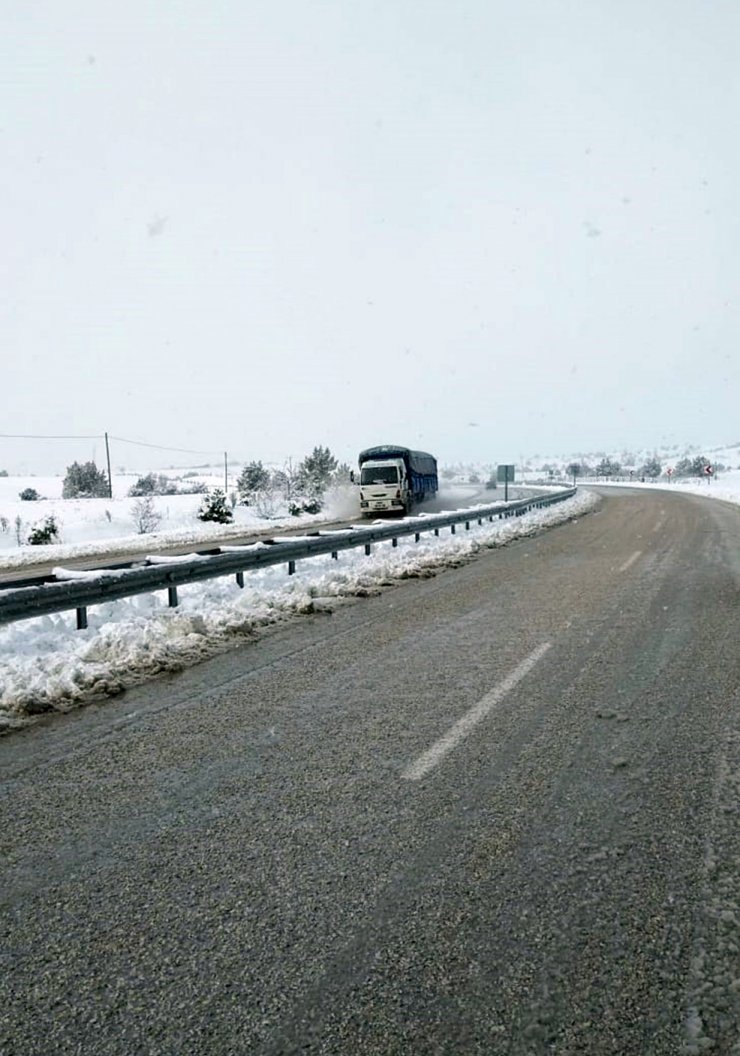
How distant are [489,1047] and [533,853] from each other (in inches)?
44.6

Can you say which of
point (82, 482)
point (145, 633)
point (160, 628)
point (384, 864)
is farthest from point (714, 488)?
point (82, 482)

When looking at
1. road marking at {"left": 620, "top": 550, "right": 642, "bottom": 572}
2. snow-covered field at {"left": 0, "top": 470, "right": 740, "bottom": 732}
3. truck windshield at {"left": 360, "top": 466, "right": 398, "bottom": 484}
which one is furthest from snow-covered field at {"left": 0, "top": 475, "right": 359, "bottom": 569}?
road marking at {"left": 620, "top": 550, "right": 642, "bottom": 572}

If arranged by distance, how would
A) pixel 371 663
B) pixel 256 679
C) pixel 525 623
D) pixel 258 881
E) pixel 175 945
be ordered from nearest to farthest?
1. pixel 175 945
2. pixel 258 881
3. pixel 256 679
4. pixel 371 663
5. pixel 525 623

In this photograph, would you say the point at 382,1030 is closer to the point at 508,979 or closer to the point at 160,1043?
the point at 508,979

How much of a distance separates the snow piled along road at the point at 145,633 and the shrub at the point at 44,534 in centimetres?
2197

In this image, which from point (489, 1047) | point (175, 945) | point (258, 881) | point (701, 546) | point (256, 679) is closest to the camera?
point (489, 1047)

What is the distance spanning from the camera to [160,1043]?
201 centimetres

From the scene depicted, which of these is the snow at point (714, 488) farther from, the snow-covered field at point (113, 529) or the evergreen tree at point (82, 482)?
the evergreen tree at point (82, 482)

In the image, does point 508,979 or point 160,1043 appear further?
point 508,979

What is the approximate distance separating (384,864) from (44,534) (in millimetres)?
32056

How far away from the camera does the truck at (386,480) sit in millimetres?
32719

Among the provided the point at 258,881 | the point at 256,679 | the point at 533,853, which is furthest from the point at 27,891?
the point at 256,679

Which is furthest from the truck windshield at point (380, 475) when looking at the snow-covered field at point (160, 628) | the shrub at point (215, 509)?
the snow-covered field at point (160, 628)

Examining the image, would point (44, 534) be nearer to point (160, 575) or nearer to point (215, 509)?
point (215, 509)
